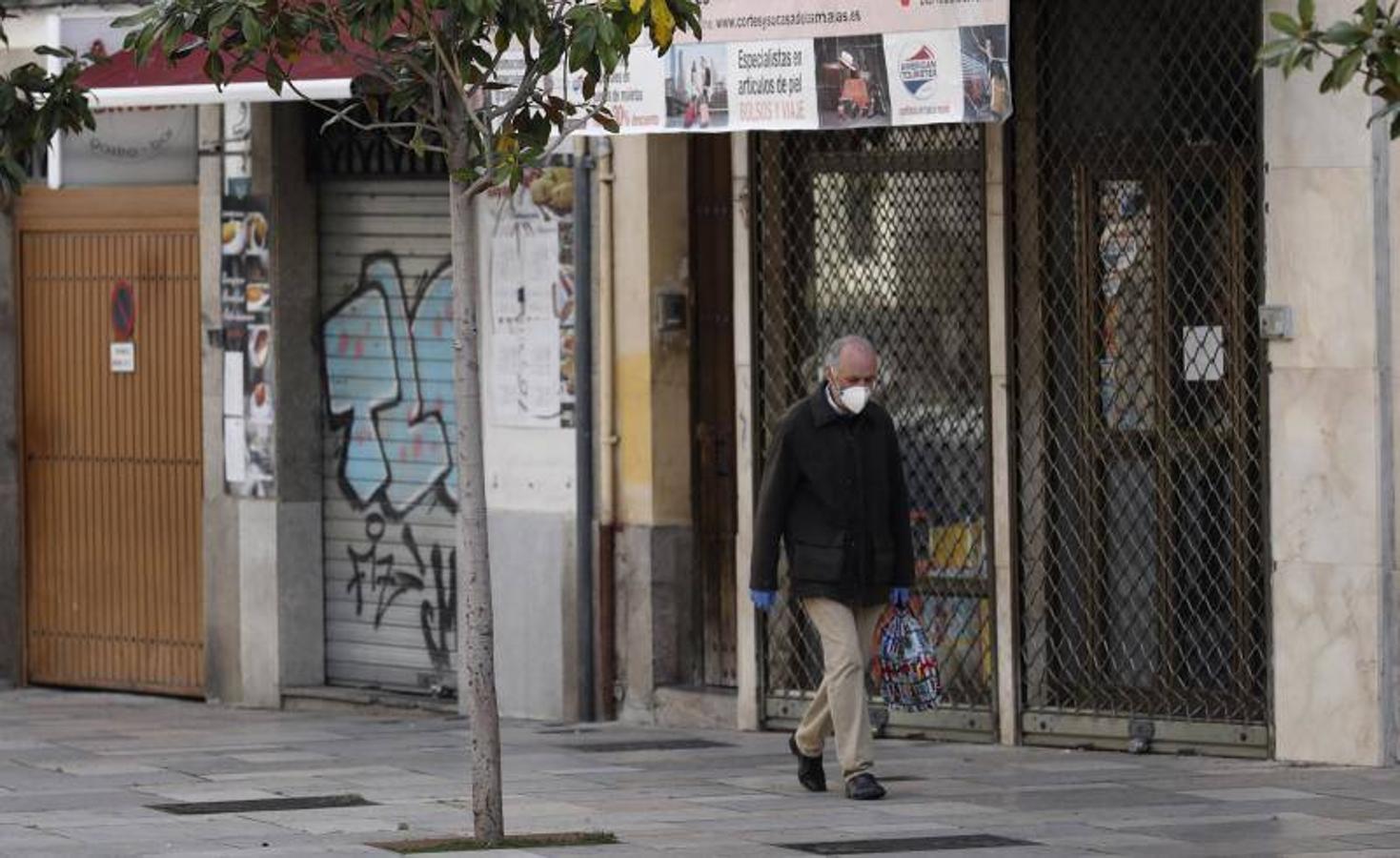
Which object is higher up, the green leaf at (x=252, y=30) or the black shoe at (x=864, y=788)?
the green leaf at (x=252, y=30)

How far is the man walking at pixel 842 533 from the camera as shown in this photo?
11.9m

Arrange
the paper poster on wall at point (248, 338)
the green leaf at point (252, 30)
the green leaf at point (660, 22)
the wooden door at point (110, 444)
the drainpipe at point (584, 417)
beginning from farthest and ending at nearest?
the wooden door at point (110, 444), the paper poster on wall at point (248, 338), the drainpipe at point (584, 417), the green leaf at point (660, 22), the green leaf at point (252, 30)

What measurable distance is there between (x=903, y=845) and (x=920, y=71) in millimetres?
3828

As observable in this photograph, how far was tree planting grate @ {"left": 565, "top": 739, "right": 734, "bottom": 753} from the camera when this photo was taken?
46.2 feet

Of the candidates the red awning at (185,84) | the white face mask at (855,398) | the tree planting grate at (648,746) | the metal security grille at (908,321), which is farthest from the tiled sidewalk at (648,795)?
the red awning at (185,84)

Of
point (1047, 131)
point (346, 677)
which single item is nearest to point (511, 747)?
point (346, 677)

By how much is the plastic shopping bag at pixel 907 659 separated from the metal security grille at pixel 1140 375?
4.97 ft

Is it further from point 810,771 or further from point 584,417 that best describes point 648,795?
point 584,417

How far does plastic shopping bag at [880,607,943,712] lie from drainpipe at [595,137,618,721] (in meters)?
3.07

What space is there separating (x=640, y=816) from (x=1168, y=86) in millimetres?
4052

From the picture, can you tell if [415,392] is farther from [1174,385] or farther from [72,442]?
[1174,385]

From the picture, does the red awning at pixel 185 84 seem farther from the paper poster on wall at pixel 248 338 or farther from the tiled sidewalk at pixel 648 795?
the tiled sidewalk at pixel 648 795

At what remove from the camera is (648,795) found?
12.3 m

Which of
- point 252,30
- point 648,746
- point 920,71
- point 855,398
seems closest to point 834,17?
point 920,71
